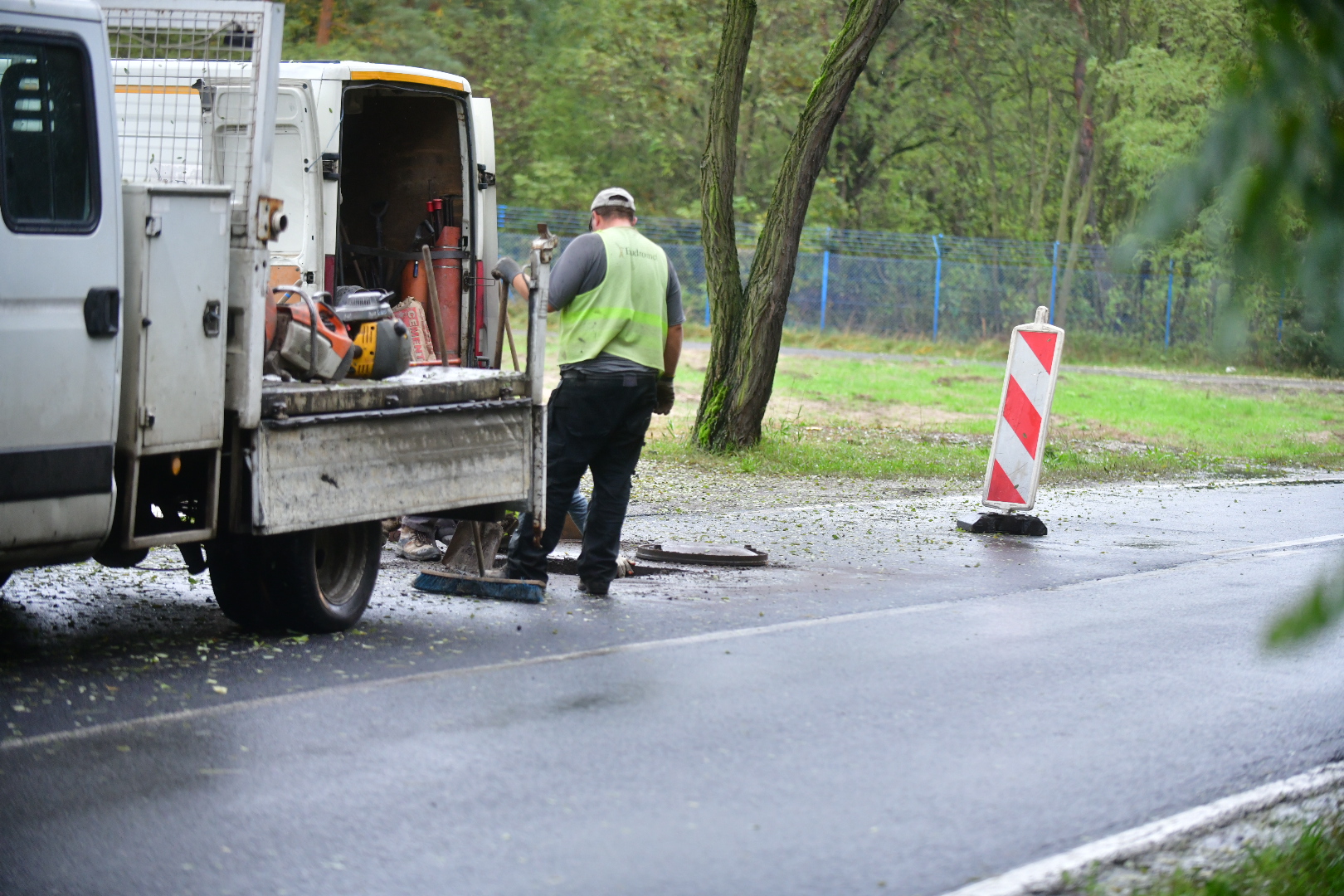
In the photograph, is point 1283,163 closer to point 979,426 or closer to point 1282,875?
point 1282,875

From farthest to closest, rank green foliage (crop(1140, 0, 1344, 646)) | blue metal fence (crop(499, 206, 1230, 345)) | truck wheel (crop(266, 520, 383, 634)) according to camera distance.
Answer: blue metal fence (crop(499, 206, 1230, 345)) < truck wheel (crop(266, 520, 383, 634)) < green foliage (crop(1140, 0, 1344, 646))


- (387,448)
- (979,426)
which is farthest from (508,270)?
(979,426)

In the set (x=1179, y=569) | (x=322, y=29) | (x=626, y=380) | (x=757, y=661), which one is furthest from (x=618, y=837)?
(x=322, y=29)

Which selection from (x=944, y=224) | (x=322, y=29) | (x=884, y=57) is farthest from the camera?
(x=944, y=224)

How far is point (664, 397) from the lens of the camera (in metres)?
7.92

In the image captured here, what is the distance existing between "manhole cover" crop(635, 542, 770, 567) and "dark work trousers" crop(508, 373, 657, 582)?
45.5 inches

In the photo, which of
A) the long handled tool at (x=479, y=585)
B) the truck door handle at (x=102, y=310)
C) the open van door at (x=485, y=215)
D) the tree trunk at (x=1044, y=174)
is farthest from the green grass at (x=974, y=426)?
the tree trunk at (x=1044, y=174)

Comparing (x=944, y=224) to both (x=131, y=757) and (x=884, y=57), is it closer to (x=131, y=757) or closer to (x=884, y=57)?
(x=884, y=57)

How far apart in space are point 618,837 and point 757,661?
2.22m

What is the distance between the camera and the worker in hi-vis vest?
761cm

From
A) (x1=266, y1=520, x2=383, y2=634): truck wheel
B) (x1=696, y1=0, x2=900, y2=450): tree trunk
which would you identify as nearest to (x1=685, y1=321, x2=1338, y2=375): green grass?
(x1=696, y1=0, x2=900, y2=450): tree trunk

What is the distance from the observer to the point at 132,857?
3.92 m

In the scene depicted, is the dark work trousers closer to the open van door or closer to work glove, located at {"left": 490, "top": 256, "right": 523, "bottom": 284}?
work glove, located at {"left": 490, "top": 256, "right": 523, "bottom": 284}

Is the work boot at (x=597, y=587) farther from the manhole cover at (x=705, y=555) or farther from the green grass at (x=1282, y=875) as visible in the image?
the green grass at (x=1282, y=875)
